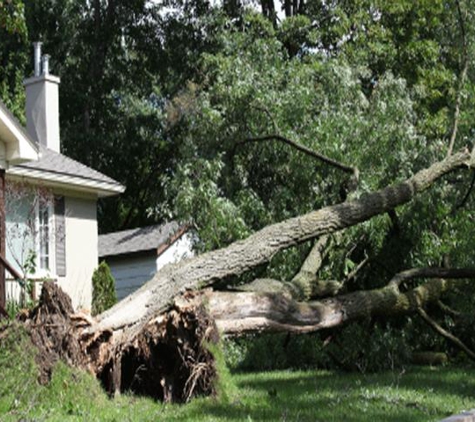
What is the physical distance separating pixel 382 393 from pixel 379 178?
5.13m

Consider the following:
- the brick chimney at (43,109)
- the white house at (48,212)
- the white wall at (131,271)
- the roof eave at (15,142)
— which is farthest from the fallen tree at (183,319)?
the white wall at (131,271)

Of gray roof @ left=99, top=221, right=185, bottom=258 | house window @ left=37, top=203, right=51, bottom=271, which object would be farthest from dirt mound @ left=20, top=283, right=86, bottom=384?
gray roof @ left=99, top=221, right=185, bottom=258

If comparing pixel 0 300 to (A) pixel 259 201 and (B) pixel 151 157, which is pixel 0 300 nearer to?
(A) pixel 259 201

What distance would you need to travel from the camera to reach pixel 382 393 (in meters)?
8.27

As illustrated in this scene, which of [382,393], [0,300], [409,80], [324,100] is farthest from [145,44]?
[382,393]

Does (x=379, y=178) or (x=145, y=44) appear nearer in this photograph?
(x=379, y=178)

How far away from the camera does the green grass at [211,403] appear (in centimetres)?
673

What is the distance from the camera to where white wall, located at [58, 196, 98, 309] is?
1730 cm

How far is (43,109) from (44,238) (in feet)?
13.6

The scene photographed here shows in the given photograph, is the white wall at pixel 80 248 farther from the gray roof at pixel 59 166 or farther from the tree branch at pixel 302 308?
the tree branch at pixel 302 308

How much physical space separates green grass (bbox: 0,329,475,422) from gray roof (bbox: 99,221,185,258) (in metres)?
14.5

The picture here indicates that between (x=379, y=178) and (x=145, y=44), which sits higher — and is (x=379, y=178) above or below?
below

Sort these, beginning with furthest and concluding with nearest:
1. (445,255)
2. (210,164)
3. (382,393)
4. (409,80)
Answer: (409,80), (210,164), (445,255), (382,393)

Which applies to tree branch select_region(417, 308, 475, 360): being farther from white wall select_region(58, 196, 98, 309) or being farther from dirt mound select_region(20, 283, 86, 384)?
white wall select_region(58, 196, 98, 309)
